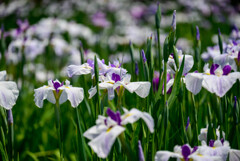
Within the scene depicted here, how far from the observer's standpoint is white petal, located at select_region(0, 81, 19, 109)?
1.26 meters

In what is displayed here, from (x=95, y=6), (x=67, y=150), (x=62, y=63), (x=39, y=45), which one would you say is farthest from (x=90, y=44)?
(x=95, y=6)

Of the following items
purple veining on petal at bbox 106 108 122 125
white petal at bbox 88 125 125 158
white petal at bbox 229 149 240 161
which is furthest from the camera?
white petal at bbox 229 149 240 161

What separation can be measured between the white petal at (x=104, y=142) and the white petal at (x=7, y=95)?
529 millimetres

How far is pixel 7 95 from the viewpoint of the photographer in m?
1.29

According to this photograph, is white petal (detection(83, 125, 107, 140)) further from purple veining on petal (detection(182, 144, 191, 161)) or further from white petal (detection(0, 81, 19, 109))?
white petal (detection(0, 81, 19, 109))

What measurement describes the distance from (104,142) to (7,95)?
1.97ft

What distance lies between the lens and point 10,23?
7520 mm

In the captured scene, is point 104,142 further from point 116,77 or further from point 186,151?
point 116,77

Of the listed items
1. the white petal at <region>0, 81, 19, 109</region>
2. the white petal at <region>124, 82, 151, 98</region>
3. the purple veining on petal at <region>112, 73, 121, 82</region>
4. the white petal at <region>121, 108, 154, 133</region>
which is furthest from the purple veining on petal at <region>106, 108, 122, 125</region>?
the white petal at <region>0, 81, 19, 109</region>

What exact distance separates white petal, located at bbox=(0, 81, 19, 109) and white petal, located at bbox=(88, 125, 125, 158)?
0.53 meters

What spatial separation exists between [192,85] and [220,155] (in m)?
0.35

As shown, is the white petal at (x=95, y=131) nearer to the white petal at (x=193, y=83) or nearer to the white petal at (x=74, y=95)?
the white petal at (x=74, y=95)

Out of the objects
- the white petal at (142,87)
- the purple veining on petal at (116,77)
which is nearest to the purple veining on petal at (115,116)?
the white petal at (142,87)

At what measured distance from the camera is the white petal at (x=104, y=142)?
2.98ft
